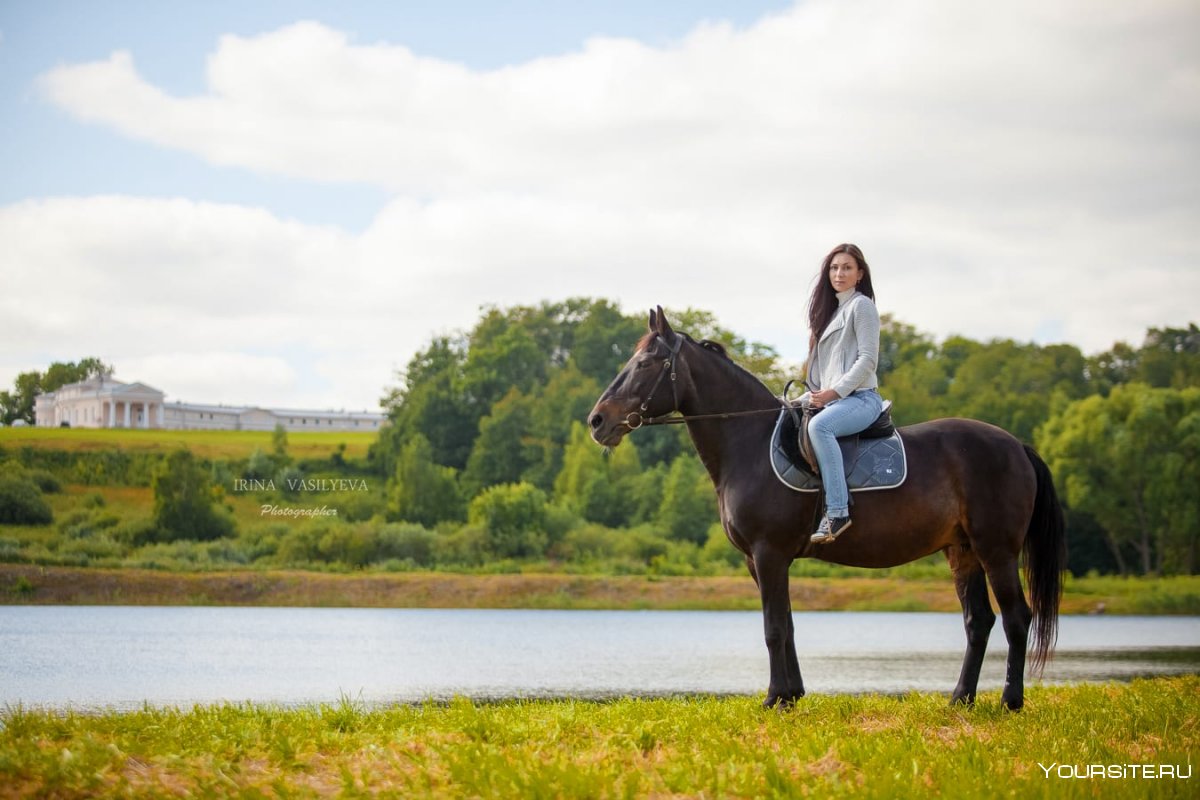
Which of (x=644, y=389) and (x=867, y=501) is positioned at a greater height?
(x=644, y=389)

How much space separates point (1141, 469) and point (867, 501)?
59753 mm

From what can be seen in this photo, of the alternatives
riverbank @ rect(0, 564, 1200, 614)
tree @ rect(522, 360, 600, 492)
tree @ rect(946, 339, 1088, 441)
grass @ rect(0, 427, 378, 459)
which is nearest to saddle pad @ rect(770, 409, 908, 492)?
riverbank @ rect(0, 564, 1200, 614)

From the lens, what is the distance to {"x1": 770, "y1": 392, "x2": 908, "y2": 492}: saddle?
971 centimetres

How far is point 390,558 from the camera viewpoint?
2144 inches

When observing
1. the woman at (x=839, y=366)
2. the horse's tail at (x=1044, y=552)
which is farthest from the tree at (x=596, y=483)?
the woman at (x=839, y=366)

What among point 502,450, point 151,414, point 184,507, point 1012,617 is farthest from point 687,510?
point 1012,617

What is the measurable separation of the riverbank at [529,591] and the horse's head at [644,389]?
38.6 meters

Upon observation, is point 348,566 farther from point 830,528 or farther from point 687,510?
point 830,528

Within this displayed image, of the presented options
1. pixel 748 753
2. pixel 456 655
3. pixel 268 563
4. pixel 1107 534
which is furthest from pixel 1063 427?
pixel 748 753

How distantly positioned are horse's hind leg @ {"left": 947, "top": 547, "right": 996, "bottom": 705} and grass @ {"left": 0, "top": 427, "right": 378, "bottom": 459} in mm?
53090

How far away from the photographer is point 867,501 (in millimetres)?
9789

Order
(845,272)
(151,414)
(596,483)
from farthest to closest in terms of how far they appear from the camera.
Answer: (151,414)
(596,483)
(845,272)

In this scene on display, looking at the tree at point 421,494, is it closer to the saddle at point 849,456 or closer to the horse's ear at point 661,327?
the horse's ear at point 661,327

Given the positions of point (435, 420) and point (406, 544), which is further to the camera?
point (435, 420)
